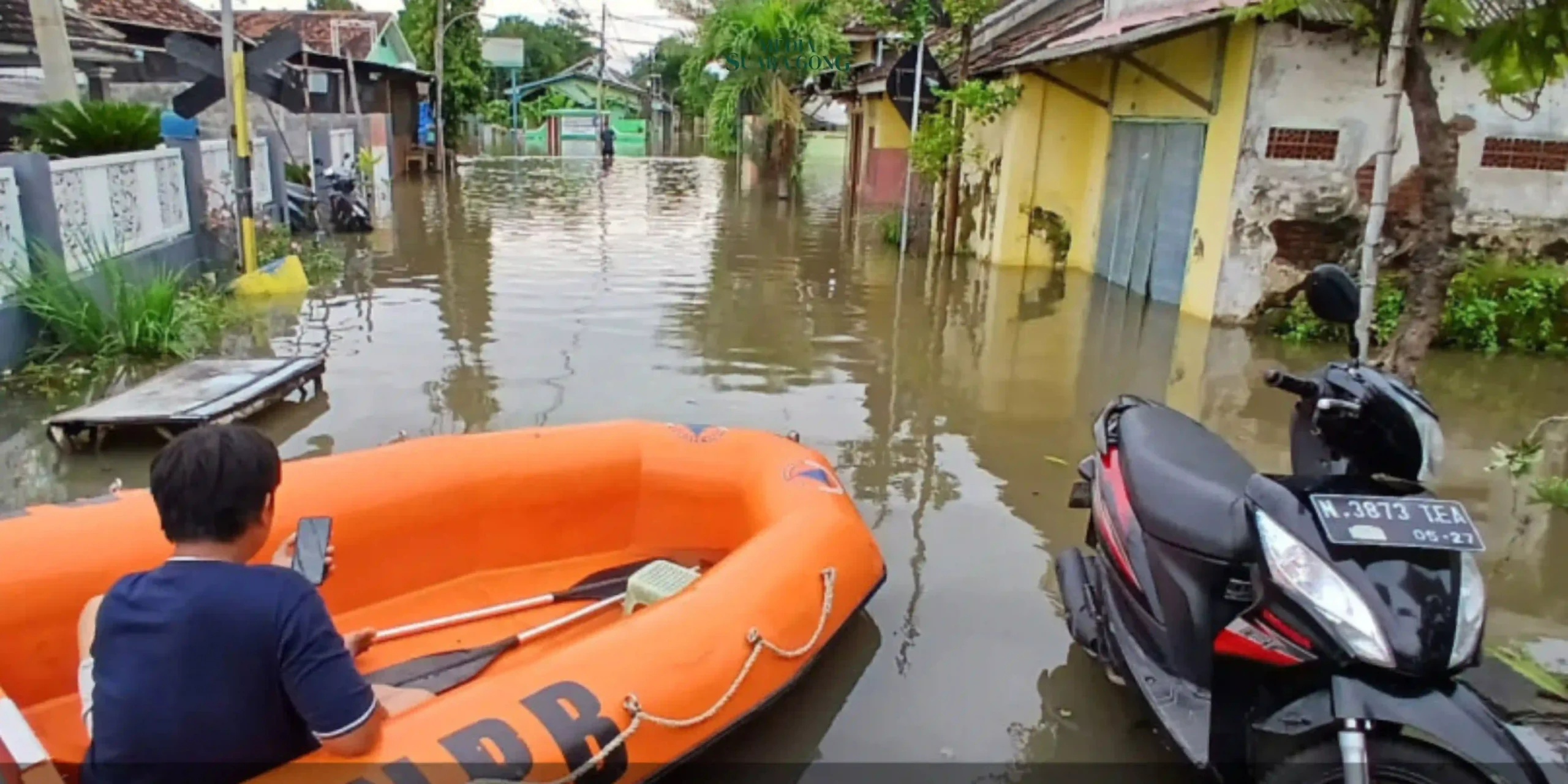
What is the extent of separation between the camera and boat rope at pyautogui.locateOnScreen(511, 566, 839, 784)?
2.37 metres

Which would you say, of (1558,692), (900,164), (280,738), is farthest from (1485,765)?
(900,164)

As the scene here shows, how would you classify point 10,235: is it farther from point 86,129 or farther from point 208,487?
point 208,487

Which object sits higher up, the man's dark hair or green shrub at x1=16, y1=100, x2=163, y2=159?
green shrub at x1=16, y1=100, x2=163, y2=159

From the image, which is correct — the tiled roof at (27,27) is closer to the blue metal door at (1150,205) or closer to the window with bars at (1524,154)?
the blue metal door at (1150,205)

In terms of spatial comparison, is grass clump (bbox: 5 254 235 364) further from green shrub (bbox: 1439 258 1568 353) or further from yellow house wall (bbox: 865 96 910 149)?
yellow house wall (bbox: 865 96 910 149)

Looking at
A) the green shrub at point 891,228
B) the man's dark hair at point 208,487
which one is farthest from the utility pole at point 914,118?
the man's dark hair at point 208,487

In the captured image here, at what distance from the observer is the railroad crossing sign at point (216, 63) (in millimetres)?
8703

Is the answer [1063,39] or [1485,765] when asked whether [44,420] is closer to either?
[1485,765]

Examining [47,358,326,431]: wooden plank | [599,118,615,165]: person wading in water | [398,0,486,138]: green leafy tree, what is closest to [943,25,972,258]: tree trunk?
[47,358,326,431]: wooden plank

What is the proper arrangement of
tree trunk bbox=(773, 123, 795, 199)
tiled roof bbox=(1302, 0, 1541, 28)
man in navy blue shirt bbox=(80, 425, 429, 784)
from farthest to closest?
1. tree trunk bbox=(773, 123, 795, 199)
2. tiled roof bbox=(1302, 0, 1541, 28)
3. man in navy blue shirt bbox=(80, 425, 429, 784)

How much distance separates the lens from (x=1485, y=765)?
2049 mm

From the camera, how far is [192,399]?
5.26 m

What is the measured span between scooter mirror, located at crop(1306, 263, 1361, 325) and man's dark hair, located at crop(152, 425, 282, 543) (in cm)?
227

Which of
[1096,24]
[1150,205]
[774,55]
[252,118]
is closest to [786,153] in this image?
[774,55]
